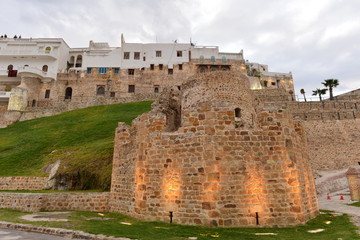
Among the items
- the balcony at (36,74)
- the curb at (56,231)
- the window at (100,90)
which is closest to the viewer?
the curb at (56,231)

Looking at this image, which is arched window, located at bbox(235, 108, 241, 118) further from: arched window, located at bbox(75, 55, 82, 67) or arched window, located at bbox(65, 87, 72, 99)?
arched window, located at bbox(75, 55, 82, 67)

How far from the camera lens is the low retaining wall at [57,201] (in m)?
11.8

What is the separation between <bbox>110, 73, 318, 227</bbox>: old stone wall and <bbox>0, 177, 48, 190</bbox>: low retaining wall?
31.0 ft

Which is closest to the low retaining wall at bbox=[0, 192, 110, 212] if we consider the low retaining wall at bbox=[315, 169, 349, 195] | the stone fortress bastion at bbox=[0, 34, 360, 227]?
the stone fortress bastion at bbox=[0, 34, 360, 227]

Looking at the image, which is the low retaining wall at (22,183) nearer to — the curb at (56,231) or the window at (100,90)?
the curb at (56,231)

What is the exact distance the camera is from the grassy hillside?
15.8 meters

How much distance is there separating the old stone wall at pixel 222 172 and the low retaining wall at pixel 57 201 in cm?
248

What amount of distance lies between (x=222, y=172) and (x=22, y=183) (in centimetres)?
1484

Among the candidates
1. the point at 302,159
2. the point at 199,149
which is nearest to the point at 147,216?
the point at 199,149

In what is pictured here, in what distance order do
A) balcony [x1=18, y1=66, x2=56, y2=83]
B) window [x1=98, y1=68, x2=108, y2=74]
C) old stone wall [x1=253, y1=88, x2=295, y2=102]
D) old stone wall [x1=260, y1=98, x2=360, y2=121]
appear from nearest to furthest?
1. old stone wall [x1=260, y1=98, x2=360, y2=121]
2. old stone wall [x1=253, y1=88, x2=295, y2=102]
3. balcony [x1=18, y1=66, x2=56, y2=83]
4. window [x1=98, y1=68, x2=108, y2=74]

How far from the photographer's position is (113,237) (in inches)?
262

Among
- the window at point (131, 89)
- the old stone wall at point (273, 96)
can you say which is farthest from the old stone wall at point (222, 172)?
the window at point (131, 89)

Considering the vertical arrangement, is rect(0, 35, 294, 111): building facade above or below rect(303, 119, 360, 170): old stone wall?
above

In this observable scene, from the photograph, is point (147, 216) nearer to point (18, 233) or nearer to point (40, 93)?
point (18, 233)
